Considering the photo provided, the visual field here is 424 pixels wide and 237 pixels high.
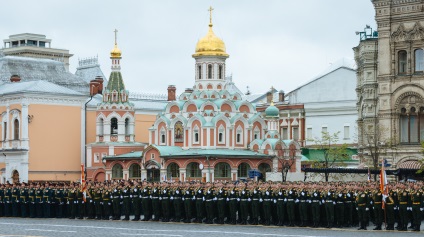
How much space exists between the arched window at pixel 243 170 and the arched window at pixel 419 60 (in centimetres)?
1678

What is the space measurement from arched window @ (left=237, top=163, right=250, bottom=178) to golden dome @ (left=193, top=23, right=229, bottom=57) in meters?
8.17

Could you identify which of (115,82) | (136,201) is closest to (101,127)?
(115,82)

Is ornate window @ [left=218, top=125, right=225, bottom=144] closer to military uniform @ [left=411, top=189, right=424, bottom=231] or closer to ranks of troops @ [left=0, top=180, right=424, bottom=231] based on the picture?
ranks of troops @ [left=0, top=180, right=424, bottom=231]

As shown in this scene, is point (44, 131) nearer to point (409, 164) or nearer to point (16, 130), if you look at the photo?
point (16, 130)

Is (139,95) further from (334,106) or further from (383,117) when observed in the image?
(383,117)

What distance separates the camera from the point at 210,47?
220 ft

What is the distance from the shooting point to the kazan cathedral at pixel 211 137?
62.2m

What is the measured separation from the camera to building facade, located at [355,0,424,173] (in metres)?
48.1

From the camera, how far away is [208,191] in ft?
97.7

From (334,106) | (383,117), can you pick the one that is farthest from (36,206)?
(334,106)

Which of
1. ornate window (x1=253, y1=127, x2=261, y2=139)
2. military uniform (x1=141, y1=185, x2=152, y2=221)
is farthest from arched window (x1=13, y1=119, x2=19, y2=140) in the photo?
military uniform (x1=141, y1=185, x2=152, y2=221)

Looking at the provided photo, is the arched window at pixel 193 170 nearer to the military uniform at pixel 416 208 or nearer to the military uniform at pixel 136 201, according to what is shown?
the military uniform at pixel 136 201

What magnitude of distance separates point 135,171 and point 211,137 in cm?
544

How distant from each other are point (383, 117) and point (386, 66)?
7.86 ft
